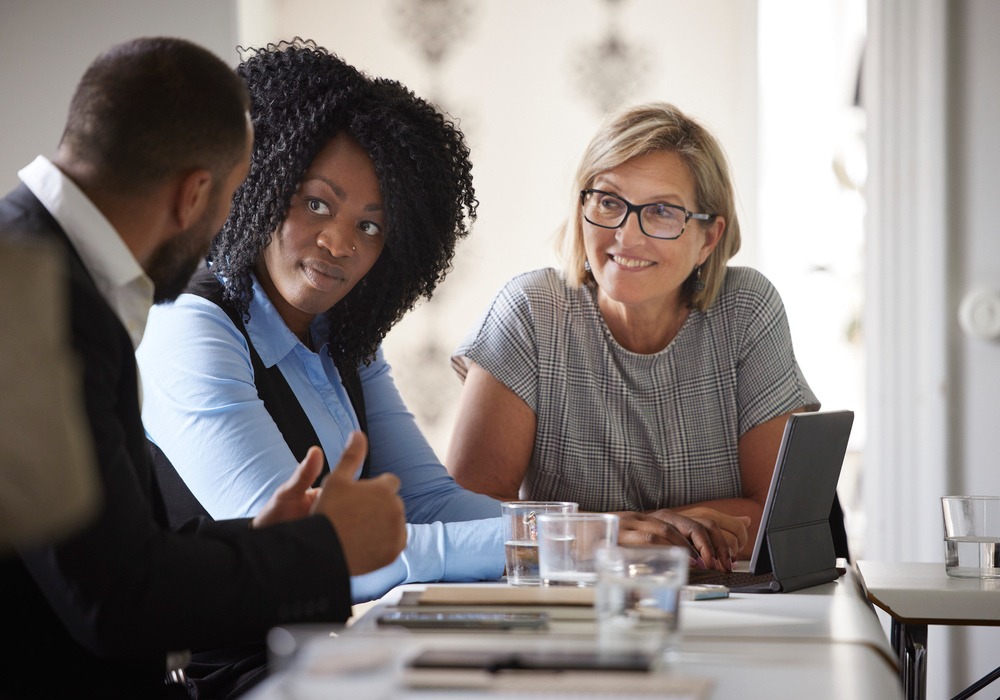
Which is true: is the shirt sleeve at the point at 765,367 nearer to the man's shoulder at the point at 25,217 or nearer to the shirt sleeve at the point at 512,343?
the shirt sleeve at the point at 512,343

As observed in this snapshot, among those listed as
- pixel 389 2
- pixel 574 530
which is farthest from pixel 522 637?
pixel 389 2

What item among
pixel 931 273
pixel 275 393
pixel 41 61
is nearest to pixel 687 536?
pixel 275 393

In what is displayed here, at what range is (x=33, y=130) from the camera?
9.27 ft

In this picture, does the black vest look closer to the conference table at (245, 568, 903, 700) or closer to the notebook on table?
Answer: the conference table at (245, 568, 903, 700)

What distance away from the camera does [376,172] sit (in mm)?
1688

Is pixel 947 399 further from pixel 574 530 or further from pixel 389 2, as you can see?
pixel 389 2

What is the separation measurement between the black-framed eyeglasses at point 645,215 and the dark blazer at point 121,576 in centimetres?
114

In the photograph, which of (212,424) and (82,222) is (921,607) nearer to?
(212,424)


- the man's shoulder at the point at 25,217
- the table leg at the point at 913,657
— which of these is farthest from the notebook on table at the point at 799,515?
the man's shoulder at the point at 25,217

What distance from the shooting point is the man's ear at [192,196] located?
1055mm

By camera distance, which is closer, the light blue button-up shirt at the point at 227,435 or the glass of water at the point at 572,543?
the glass of water at the point at 572,543

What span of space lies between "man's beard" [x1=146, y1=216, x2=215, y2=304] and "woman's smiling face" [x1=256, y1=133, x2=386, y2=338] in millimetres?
485

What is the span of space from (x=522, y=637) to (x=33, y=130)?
8.06ft

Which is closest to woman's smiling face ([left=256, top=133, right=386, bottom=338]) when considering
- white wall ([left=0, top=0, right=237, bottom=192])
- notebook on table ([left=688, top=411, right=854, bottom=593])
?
notebook on table ([left=688, top=411, right=854, bottom=593])
